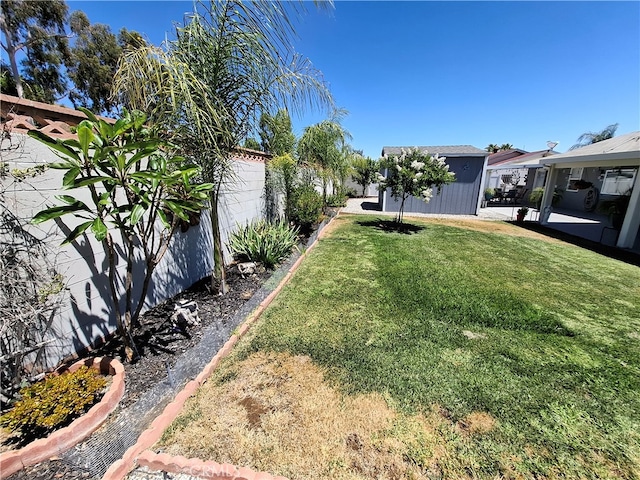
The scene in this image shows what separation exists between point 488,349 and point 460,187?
1308cm

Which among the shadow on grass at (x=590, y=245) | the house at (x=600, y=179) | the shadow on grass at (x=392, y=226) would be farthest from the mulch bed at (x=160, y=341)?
the house at (x=600, y=179)

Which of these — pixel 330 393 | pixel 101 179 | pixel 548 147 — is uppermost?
pixel 548 147

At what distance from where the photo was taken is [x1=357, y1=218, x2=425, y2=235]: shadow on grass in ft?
32.5

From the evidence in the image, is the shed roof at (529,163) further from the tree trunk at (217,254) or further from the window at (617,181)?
the tree trunk at (217,254)

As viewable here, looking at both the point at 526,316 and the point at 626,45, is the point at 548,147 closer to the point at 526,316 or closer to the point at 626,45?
the point at 626,45

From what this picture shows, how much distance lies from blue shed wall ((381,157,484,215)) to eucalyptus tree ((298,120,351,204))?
149 inches

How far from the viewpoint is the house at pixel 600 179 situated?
8.02 metres

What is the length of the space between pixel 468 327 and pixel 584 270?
5.01 metres

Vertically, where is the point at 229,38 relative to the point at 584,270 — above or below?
above

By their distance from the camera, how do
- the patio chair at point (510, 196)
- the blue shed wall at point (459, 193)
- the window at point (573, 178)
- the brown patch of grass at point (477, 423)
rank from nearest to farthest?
1. the brown patch of grass at point (477, 423)
2. the blue shed wall at point (459, 193)
3. the window at point (573, 178)
4. the patio chair at point (510, 196)

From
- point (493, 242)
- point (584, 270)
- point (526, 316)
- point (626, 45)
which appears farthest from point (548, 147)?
point (526, 316)

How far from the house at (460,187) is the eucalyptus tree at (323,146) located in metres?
3.34

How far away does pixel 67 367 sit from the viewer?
234 cm

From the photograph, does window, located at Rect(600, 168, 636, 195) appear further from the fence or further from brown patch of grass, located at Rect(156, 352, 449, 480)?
the fence
